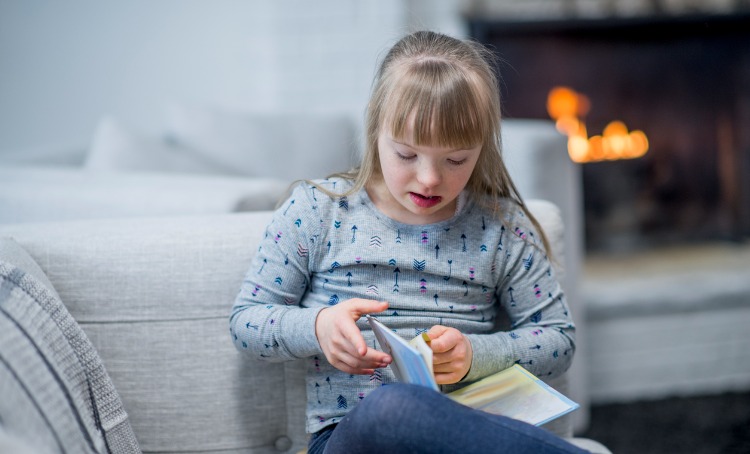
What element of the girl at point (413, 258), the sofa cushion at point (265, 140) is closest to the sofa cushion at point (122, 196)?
the girl at point (413, 258)

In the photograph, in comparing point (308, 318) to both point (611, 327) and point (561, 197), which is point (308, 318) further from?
point (611, 327)

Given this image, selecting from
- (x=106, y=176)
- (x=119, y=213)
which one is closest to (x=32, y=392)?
(x=119, y=213)

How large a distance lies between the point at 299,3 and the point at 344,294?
1794 mm

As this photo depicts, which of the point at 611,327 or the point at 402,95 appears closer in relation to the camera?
the point at 402,95

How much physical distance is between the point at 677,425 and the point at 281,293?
121 cm

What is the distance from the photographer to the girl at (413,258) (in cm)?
92

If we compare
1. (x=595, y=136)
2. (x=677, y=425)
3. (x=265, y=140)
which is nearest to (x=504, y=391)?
(x=677, y=425)

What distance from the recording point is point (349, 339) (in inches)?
33.9

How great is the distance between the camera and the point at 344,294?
101 centimetres

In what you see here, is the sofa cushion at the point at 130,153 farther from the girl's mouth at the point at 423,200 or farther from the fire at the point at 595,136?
the fire at the point at 595,136

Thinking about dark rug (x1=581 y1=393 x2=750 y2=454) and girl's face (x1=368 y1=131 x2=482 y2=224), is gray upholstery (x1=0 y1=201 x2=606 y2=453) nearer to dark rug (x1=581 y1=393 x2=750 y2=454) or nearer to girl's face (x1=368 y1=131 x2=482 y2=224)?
girl's face (x1=368 y1=131 x2=482 y2=224)

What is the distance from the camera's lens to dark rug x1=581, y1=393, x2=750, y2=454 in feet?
5.52

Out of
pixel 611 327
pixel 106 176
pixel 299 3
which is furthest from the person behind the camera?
pixel 299 3

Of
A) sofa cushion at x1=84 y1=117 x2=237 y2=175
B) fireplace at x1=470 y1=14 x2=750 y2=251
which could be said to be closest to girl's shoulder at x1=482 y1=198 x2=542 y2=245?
sofa cushion at x1=84 y1=117 x2=237 y2=175
